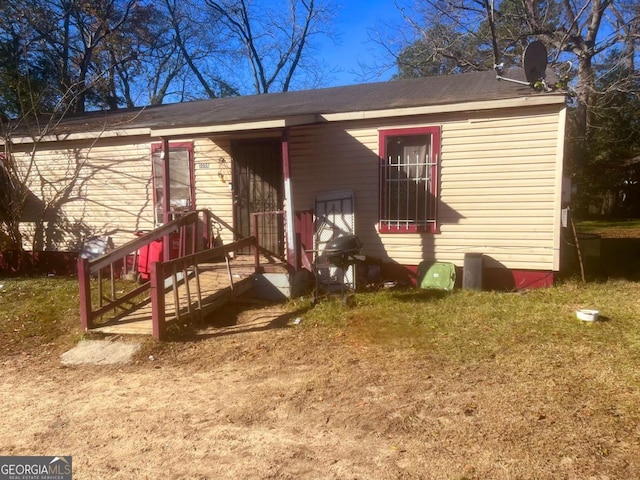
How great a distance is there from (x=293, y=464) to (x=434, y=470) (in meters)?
0.87

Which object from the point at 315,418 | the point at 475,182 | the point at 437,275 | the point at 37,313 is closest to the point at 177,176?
the point at 37,313

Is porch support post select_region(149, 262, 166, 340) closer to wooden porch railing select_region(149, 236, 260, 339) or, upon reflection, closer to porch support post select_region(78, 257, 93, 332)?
wooden porch railing select_region(149, 236, 260, 339)

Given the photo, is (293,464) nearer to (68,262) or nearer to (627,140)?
(68,262)

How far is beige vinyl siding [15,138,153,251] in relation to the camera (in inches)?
365

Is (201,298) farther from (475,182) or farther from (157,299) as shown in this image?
(475,182)

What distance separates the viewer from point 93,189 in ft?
31.6

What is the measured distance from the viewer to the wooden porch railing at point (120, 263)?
18.5 feet

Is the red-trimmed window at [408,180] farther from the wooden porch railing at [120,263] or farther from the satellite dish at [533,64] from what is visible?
the wooden porch railing at [120,263]

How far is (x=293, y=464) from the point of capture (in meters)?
3.02

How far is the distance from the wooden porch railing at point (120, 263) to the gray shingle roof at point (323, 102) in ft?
5.67

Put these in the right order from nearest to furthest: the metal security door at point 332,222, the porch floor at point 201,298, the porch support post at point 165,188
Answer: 1. the porch floor at point 201,298
2. the porch support post at point 165,188
3. the metal security door at point 332,222

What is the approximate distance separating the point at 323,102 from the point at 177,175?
3122 millimetres

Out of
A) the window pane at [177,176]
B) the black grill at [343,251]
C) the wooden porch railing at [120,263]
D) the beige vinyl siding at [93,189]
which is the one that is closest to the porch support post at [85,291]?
the wooden porch railing at [120,263]

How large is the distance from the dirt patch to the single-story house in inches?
116
